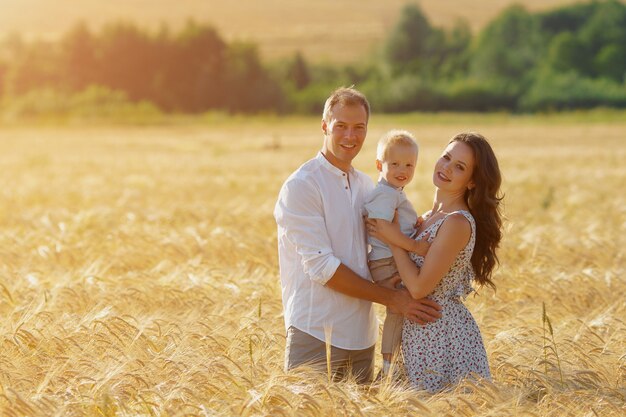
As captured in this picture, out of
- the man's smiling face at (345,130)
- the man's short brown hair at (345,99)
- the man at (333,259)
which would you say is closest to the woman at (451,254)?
the man at (333,259)

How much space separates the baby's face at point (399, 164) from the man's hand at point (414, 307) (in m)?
0.56

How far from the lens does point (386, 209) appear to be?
5082mm

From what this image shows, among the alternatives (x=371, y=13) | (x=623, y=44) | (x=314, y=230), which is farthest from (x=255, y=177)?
(x=371, y=13)

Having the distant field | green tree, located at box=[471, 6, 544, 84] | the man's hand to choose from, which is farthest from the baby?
the distant field

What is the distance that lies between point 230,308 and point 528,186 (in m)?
12.4

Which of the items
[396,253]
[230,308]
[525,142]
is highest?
[396,253]

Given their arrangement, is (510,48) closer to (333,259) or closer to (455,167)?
(455,167)

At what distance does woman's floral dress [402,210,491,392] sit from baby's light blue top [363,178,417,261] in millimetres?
111

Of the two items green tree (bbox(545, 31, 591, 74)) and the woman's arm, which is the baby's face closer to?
the woman's arm

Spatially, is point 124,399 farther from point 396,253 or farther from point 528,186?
point 528,186

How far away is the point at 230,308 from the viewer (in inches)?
250

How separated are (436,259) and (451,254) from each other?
93mm

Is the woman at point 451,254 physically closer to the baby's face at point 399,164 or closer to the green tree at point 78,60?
the baby's face at point 399,164

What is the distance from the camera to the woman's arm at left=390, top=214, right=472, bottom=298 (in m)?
5.03
